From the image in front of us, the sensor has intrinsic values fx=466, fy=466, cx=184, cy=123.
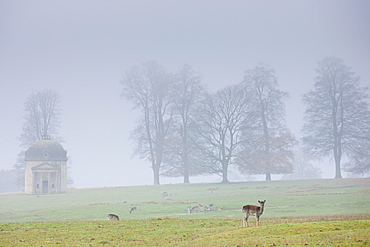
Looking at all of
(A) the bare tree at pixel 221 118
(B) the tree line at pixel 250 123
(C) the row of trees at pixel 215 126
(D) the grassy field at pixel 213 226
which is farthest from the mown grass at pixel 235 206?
(A) the bare tree at pixel 221 118

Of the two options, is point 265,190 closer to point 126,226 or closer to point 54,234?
point 126,226

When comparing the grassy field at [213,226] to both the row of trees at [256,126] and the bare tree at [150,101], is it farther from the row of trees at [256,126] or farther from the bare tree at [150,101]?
the bare tree at [150,101]

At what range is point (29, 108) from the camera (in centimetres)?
9756

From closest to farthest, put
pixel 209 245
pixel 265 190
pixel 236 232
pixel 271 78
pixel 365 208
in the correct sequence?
pixel 209 245, pixel 236 232, pixel 365 208, pixel 265 190, pixel 271 78

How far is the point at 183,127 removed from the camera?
9225 cm

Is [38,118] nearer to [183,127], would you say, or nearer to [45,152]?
[45,152]

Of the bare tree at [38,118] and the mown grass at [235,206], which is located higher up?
the bare tree at [38,118]

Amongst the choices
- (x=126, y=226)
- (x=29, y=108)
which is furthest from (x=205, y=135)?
Result: (x=126, y=226)

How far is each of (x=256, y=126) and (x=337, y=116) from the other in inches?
522

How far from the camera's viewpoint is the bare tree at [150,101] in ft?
300

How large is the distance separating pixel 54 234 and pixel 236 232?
11067mm

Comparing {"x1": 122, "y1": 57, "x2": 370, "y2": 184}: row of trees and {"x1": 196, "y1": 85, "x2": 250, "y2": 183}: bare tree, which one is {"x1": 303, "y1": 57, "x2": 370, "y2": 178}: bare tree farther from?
{"x1": 196, "y1": 85, "x2": 250, "y2": 183}: bare tree

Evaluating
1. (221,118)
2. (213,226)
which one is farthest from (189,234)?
(221,118)

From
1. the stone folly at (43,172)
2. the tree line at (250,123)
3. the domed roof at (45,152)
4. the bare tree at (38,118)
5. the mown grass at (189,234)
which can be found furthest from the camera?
the bare tree at (38,118)
